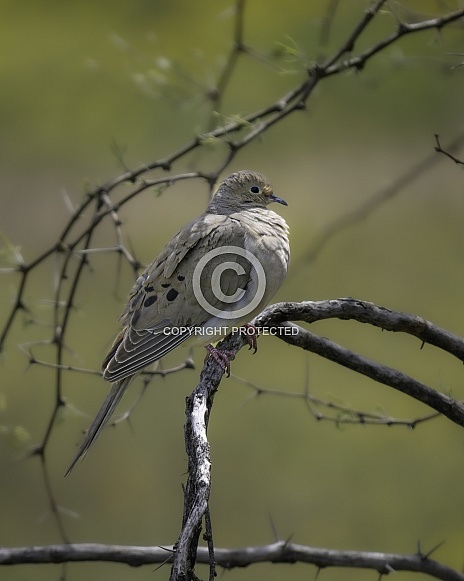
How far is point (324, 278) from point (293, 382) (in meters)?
0.55

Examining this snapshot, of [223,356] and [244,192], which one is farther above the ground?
[244,192]

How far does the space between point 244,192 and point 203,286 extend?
369 mm

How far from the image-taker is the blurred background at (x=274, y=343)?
12.5 ft

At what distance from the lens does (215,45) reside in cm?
483

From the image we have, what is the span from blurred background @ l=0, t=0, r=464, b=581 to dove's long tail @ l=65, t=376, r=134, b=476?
4.71 feet

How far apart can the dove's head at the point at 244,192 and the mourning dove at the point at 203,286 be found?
19cm

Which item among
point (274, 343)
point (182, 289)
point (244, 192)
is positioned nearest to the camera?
point (182, 289)

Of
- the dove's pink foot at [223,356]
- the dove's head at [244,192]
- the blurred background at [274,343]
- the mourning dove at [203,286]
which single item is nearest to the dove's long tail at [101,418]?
the mourning dove at [203,286]

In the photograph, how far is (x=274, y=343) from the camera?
432cm

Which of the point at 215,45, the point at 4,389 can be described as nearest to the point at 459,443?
the point at 4,389

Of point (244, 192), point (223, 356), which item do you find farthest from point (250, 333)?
point (244, 192)

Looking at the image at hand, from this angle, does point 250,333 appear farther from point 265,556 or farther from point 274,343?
point 274,343

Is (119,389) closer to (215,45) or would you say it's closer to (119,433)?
(119,433)

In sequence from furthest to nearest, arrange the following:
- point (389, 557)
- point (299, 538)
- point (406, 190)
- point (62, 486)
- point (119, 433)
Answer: point (406, 190), point (119, 433), point (62, 486), point (299, 538), point (389, 557)
